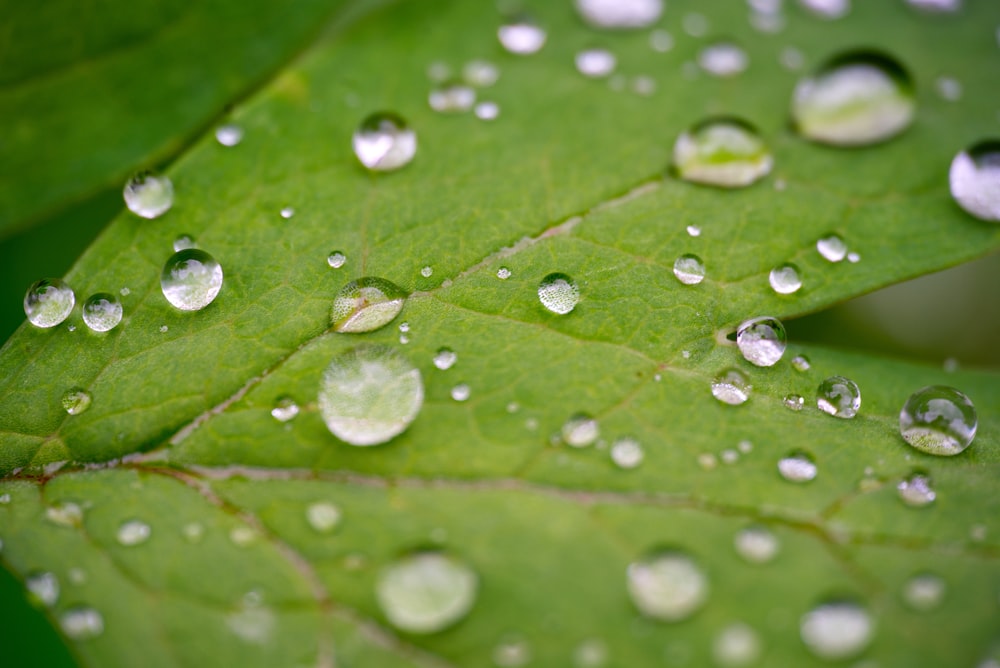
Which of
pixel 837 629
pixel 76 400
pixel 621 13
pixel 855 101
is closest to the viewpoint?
pixel 837 629

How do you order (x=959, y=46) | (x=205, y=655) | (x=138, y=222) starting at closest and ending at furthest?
(x=205, y=655) → (x=138, y=222) → (x=959, y=46)

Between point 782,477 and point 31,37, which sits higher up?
point 31,37

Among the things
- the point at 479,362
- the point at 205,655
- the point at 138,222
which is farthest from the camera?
the point at 138,222

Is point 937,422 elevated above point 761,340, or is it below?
below

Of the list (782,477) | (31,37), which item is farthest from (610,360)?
(31,37)

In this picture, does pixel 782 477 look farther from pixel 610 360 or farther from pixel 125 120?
pixel 125 120

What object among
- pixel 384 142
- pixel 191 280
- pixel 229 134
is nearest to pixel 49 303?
pixel 191 280

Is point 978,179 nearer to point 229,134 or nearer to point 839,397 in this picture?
point 839,397

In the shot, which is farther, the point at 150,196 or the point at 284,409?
the point at 150,196
